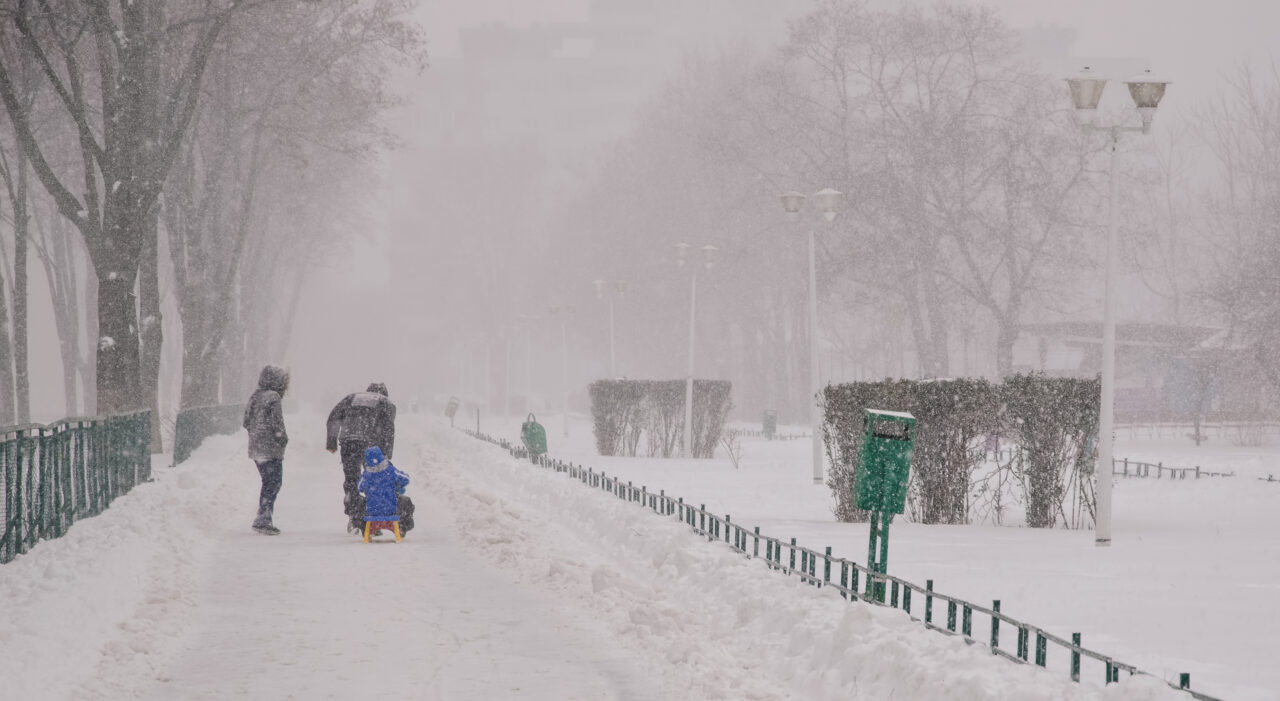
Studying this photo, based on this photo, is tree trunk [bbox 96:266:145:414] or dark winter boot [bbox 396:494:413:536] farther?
tree trunk [bbox 96:266:145:414]

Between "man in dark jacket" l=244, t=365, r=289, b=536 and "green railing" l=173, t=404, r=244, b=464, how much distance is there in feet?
28.9

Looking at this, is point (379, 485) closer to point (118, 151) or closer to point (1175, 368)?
point (118, 151)

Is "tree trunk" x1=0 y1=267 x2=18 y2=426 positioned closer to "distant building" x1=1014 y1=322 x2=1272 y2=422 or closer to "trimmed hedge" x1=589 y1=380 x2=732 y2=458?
"trimmed hedge" x1=589 y1=380 x2=732 y2=458

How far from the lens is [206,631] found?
29.9 ft

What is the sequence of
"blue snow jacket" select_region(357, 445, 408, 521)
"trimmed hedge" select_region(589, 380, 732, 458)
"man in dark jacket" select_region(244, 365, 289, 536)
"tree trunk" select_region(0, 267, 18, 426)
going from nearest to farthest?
"blue snow jacket" select_region(357, 445, 408, 521), "man in dark jacket" select_region(244, 365, 289, 536), "trimmed hedge" select_region(589, 380, 732, 458), "tree trunk" select_region(0, 267, 18, 426)

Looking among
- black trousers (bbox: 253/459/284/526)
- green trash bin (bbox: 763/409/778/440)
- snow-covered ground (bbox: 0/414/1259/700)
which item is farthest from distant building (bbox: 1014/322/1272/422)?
black trousers (bbox: 253/459/284/526)

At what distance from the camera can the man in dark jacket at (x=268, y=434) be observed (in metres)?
14.5

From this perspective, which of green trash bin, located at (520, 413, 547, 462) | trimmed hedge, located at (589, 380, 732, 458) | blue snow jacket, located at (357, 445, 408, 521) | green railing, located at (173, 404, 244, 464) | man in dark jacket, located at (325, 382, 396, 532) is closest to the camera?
blue snow jacket, located at (357, 445, 408, 521)

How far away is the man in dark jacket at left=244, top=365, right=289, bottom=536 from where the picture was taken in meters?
Result: 14.5

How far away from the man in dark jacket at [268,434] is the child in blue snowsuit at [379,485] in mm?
1113

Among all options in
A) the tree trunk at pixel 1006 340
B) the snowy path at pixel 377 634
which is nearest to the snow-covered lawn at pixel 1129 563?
the snowy path at pixel 377 634

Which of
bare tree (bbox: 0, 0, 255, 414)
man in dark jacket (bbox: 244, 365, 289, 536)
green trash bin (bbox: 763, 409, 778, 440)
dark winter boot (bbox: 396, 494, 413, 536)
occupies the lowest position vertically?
green trash bin (bbox: 763, 409, 778, 440)

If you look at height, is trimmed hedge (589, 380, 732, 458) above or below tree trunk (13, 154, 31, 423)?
below

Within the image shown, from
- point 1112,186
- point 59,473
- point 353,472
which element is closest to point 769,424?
point 1112,186
